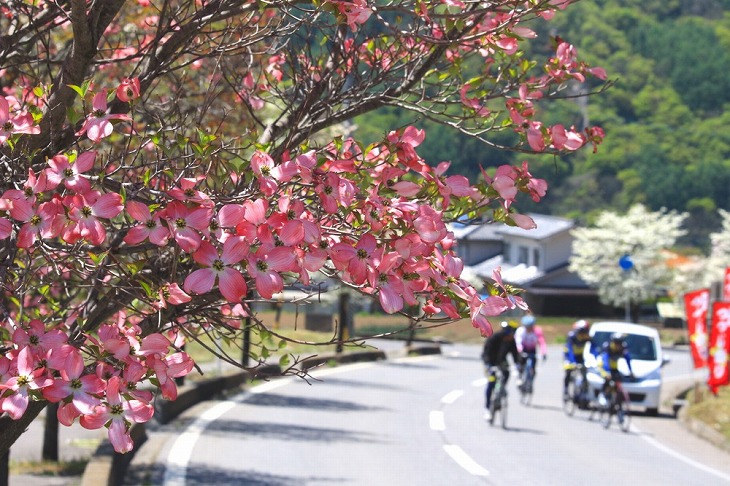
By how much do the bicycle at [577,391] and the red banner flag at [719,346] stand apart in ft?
8.04

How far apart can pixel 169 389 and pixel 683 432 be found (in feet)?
61.2

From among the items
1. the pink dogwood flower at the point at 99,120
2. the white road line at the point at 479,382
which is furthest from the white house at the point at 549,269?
the pink dogwood flower at the point at 99,120

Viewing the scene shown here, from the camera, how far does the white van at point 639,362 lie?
24375 mm

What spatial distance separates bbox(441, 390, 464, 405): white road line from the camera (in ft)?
84.9

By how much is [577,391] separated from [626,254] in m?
57.8

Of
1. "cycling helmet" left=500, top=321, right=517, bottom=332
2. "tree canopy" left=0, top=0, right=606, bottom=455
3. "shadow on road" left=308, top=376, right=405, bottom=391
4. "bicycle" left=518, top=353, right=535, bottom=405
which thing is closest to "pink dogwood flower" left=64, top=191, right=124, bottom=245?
"tree canopy" left=0, top=0, right=606, bottom=455

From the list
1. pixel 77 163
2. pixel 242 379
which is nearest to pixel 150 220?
pixel 77 163

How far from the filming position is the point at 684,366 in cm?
4750

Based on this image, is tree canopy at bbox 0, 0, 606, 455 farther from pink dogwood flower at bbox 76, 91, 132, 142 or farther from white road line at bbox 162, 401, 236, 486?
white road line at bbox 162, 401, 236, 486

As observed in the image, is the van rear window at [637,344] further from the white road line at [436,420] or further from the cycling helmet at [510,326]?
the cycling helmet at [510,326]

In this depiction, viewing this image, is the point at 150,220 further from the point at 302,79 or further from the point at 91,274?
the point at 302,79

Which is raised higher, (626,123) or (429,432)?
(626,123)

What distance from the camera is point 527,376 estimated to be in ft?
83.6

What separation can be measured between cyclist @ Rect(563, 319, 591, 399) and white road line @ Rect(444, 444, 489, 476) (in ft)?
20.2
